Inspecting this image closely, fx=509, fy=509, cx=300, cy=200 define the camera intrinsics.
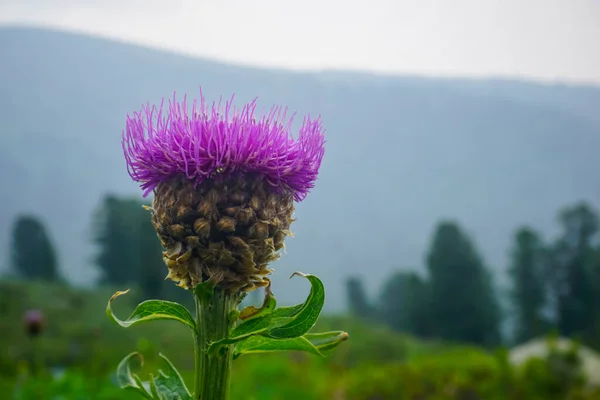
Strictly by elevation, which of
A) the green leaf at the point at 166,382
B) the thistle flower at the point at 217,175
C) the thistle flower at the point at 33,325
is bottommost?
the thistle flower at the point at 33,325

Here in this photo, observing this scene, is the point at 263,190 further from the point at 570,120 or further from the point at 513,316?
the point at 570,120

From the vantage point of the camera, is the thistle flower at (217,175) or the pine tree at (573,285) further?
the pine tree at (573,285)

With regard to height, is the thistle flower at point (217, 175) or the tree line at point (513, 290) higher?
the thistle flower at point (217, 175)

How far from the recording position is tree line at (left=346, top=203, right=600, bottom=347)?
2845 cm

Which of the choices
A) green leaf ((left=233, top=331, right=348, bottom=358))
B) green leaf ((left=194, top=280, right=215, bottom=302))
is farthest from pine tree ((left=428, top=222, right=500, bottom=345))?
green leaf ((left=194, top=280, right=215, bottom=302))

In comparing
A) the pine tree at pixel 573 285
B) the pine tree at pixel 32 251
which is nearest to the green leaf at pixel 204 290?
the pine tree at pixel 32 251

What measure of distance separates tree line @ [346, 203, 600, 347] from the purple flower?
91.6 ft

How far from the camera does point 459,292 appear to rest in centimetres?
2853

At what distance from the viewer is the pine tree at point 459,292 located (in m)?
28.2

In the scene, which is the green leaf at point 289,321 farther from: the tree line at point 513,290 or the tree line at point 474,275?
the tree line at point 513,290

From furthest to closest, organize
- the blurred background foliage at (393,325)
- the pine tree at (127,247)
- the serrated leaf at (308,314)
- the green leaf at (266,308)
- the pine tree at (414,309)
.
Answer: the pine tree at (414,309)
the pine tree at (127,247)
the blurred background foliage at (393,325)
the green leaf at (266,308)
the serrated leaf at (308,314)

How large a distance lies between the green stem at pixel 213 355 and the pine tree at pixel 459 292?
27882 mm

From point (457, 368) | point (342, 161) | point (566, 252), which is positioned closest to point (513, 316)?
point (566, 252)

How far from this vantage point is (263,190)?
6.64ft
